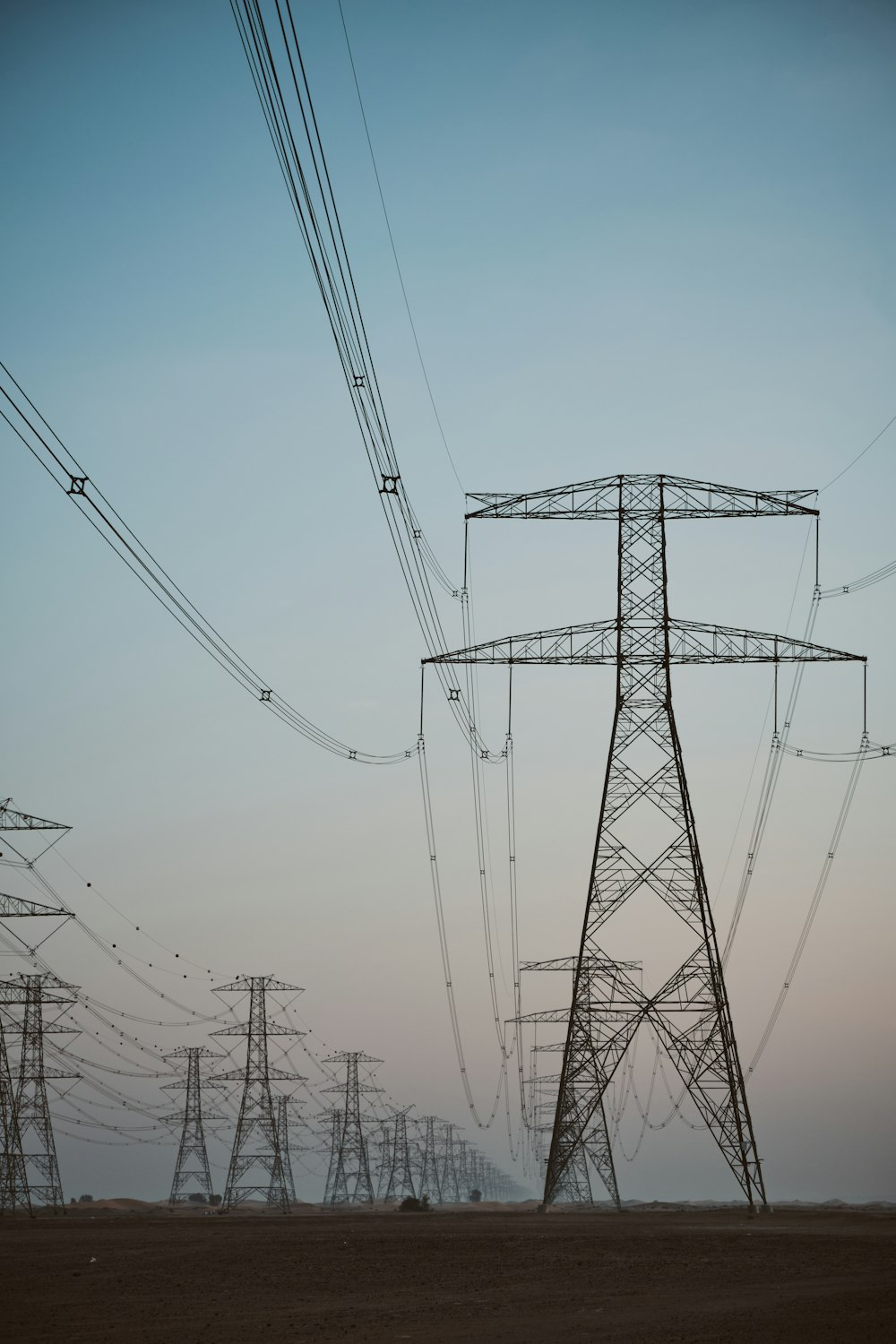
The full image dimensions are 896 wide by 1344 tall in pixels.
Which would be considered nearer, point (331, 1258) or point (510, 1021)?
point (331, 1258)

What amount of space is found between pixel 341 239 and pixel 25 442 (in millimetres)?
Result: 4358

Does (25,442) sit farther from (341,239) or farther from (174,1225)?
(174,1225)

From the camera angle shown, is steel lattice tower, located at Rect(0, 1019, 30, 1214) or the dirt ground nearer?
the dirt ground

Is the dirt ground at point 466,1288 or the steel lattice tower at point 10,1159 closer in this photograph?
the dirt ground at point 466,1288

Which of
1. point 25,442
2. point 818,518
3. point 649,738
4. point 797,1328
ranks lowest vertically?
point 797,1328

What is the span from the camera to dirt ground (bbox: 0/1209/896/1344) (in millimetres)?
14562

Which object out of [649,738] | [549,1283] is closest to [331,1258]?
[549,1283]

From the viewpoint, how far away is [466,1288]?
19.2 metres

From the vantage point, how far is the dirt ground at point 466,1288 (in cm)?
1456

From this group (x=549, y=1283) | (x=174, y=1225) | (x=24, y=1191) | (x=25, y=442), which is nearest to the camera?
(x=25, y=442)

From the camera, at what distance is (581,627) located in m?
36.5

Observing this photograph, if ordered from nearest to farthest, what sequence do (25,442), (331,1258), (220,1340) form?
(220,1340), (25,442), (331,1258)

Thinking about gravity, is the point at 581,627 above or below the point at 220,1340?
above

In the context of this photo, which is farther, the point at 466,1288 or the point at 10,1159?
the point at 10,1159
